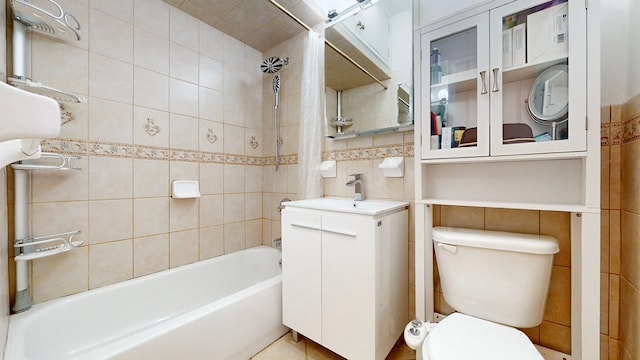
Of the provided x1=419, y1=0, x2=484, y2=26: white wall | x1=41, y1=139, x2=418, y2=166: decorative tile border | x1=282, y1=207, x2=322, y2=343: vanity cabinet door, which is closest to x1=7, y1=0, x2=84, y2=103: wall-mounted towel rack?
x1=41, y1=139, x2=418, y2=166: decorative tile border

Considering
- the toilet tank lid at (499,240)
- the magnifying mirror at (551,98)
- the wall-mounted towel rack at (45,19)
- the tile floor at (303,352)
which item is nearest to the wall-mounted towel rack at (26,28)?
the wall-mounted towel rack at (45,19)

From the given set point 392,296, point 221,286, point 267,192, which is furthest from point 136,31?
point 392,296

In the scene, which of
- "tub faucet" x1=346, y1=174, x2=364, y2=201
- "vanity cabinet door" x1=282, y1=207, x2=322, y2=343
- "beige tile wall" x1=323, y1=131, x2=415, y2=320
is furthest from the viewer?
"tub faucet" x1=346, y1=174, x2=364, y2=201

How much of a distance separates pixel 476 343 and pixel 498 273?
32 centimetres

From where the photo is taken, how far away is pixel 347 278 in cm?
121

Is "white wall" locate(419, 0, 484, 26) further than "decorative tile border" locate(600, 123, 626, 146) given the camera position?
Yes

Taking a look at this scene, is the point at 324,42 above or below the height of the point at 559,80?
above

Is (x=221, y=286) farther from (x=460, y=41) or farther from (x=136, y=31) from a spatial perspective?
(x=460, y=41)

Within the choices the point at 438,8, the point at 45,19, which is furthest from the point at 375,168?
the point at 45,19

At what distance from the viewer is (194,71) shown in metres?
1.85

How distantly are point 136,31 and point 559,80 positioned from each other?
7.44 feet

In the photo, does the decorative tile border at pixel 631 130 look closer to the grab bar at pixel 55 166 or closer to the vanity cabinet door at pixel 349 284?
the vanity cabinet door at pixel 349 284

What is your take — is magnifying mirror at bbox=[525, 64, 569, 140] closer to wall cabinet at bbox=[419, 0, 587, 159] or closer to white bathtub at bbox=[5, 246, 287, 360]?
wall cabinet at bbox=[419, 0, 587, 159]

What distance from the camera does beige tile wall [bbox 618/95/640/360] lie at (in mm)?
896
